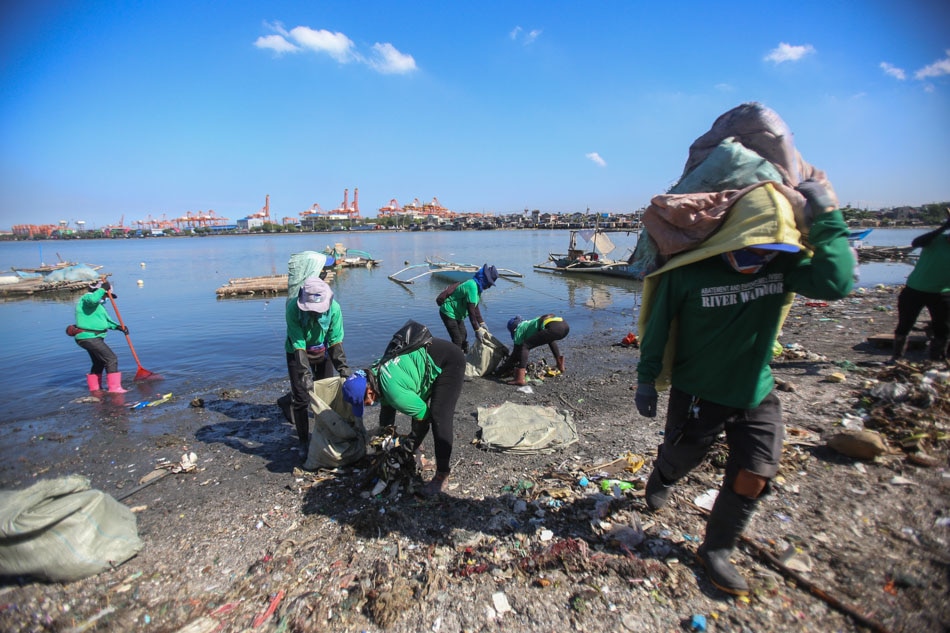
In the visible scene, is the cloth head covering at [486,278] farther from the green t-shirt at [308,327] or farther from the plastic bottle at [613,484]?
the plastic bottle at [613,484]

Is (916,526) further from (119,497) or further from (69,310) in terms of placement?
(69,310)

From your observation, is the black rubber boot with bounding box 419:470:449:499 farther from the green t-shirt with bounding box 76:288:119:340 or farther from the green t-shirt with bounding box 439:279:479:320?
the green t-shirt with bounding box 76:288:119:340

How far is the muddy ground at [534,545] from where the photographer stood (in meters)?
2.16

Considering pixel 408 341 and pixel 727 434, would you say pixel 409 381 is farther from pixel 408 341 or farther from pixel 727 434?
pixel 727 434

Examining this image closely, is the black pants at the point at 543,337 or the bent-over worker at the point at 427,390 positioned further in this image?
the black pants at the point at 543,337

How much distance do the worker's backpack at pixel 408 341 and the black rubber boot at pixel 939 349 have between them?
617 centimetres

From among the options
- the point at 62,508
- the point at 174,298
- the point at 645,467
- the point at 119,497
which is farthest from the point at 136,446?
the point at 174,298

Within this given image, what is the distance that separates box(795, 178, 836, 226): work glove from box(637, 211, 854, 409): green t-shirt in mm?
48

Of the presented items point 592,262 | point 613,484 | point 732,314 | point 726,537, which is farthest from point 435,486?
point 592,262

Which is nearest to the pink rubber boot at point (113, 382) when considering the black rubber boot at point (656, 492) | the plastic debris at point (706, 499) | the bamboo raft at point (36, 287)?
the black rubber boot at point (656, 492)

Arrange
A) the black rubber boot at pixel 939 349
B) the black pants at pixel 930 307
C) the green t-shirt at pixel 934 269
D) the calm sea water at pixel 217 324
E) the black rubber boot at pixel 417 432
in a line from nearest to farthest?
the black rubber boot at pixel 417 432
the green t-shirt at pixel 934 269
the black pants at pixel 930 307
the black rubber boot at pixel 939 349
the calm sea water at pixel 217 324

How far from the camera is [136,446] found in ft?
16.4

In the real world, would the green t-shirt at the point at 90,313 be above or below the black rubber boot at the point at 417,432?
above

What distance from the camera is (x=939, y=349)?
5.11 metres
